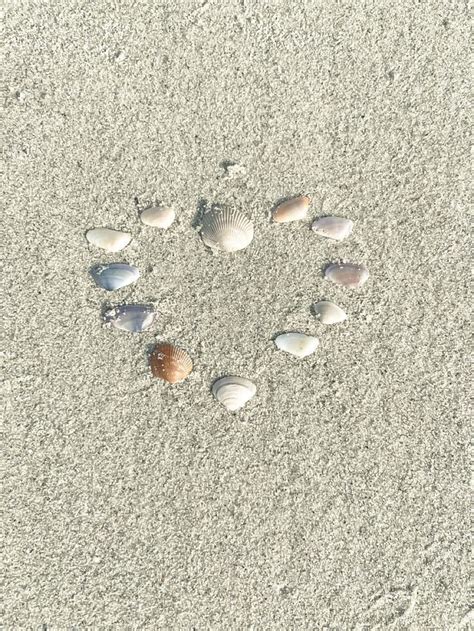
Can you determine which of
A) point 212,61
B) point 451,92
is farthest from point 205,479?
point 451,92

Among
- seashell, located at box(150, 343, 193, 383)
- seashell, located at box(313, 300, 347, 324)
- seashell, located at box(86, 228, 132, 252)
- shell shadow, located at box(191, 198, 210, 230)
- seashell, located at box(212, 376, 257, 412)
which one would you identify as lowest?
seashell, located at box(212, 376, 257, 412)

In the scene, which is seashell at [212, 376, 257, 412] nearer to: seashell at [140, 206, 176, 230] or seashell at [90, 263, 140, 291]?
seashell at [90, 263, 140, 291]

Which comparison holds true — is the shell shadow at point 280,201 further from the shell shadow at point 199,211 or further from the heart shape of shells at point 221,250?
the shell shadow at point 199,211

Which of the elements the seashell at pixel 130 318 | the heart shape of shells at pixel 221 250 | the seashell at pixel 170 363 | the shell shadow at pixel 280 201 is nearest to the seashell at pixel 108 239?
the heart shape of shells at pixel 221 250

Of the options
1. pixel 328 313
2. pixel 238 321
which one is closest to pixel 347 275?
pixel 328 313

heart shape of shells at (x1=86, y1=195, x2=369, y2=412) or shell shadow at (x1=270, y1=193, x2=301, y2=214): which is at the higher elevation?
shell shadow at (x1=270, y1=193, x2=301, y2=214)

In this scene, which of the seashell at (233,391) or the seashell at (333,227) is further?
the seashell at (333,227)

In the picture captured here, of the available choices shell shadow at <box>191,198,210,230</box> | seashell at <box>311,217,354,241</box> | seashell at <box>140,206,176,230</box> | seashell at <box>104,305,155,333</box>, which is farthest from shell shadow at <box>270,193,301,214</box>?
seashell at <box>104,305,155,333</box>
